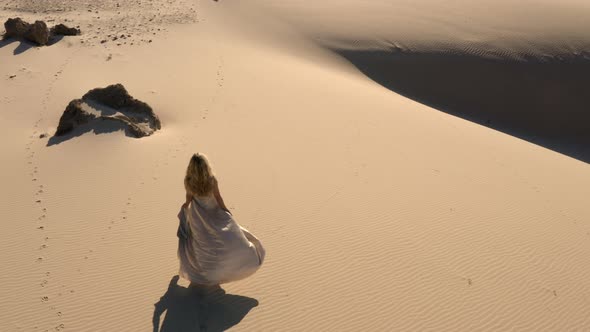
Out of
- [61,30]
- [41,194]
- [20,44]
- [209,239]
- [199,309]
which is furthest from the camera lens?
[61,30]

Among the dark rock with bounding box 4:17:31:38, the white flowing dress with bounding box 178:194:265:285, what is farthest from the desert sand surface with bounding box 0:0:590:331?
the white flowing dress with bounding box 178:194:265:285

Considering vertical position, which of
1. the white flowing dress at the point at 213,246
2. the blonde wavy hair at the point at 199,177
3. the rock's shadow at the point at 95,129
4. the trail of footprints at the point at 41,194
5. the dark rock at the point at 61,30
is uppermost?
the blonde wavy hair at the point at 199,177

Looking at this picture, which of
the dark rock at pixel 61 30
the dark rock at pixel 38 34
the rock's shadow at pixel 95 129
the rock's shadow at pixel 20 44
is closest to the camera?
the rock's shadow at pixel 95 129

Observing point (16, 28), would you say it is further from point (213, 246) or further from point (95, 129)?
point (213, 246)

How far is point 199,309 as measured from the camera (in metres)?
5.34

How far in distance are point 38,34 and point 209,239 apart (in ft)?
37.4

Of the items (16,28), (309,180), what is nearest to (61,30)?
(16,28)

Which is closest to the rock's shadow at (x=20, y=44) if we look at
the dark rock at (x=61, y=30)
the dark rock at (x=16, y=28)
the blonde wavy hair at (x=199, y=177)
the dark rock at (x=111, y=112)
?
the dark rock at (x=16, y=28)

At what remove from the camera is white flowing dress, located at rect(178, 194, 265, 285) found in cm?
504

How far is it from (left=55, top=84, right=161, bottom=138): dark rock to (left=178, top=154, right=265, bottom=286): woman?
4662 millimetres

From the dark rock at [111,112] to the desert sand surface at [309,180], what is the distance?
0.30 metres

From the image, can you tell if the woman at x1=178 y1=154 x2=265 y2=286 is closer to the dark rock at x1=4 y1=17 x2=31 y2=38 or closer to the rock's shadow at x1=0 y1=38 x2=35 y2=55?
the rock's shadow at x1=0 y1=38 x2=35 y2=55

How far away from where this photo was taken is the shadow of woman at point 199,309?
5.15 m

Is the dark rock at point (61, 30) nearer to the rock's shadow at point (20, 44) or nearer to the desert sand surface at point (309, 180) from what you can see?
the desert sand surface at point (309, 180)
